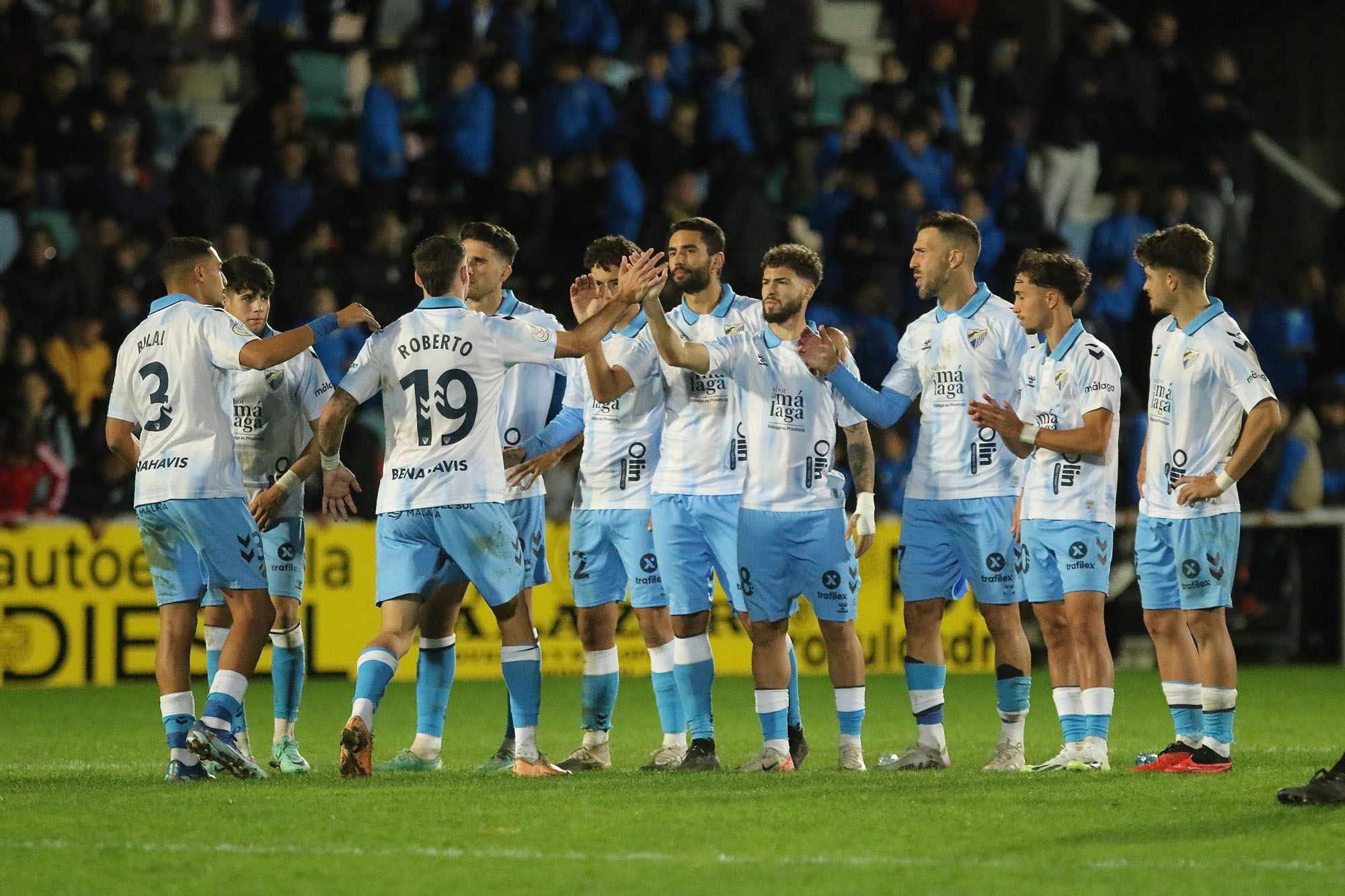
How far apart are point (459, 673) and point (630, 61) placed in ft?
26.7

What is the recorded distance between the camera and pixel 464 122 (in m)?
19.1

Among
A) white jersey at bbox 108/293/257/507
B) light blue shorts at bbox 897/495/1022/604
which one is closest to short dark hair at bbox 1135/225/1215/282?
light blue shorts at bbox 897/495/1022/604

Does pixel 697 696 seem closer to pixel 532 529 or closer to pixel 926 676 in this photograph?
pixel 926 676

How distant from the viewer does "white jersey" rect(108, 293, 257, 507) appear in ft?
30.8

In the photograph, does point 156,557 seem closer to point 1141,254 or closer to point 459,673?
point 1141,254

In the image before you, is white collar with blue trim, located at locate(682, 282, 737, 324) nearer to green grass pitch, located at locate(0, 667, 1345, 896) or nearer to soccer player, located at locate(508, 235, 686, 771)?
soccer player, located at locate(508, 235, 686, 771)

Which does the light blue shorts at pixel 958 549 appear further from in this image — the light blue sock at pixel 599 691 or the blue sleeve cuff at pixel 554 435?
the blue sleeve cuff at pixel 554 435

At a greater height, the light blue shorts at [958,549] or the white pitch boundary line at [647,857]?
the light blue shorts at [958,549]

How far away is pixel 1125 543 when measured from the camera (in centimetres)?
1770

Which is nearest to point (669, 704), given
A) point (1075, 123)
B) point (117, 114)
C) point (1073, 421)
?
point (1073, 421)

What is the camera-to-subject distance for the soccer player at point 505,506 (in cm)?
995

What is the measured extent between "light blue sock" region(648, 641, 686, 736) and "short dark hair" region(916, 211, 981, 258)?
103 inches

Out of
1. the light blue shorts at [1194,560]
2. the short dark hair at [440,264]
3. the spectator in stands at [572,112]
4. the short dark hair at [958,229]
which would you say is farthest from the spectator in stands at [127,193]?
the light blue shorts at [1194,560]

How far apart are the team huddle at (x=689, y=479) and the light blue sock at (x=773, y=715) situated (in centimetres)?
1
